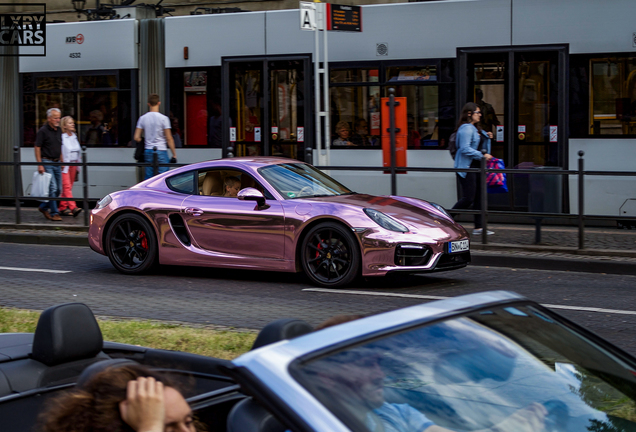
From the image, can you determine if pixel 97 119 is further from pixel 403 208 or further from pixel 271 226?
pixel 403 208

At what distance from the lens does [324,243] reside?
841 centimetres

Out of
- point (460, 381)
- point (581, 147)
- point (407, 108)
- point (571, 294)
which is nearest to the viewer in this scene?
point (460, 381)

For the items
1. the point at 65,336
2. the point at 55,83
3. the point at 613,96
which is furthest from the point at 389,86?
the point at 65,336

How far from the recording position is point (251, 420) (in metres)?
2.08

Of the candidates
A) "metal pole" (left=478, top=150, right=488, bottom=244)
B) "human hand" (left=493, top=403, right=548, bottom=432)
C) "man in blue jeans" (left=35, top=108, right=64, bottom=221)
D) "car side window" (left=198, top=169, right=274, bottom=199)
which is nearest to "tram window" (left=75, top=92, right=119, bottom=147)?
"man in blue jeans" (left=35, top=108, right=64, bottom=221)

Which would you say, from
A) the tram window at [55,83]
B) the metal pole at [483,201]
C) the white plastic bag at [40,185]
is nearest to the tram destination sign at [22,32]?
the tram window at [55,83]

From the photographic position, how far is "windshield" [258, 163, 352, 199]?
8.76 m

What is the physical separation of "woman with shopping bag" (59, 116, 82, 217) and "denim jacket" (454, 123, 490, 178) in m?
6.04

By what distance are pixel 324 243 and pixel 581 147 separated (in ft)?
19.1

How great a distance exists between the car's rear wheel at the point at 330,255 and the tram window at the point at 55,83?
936 centimetres

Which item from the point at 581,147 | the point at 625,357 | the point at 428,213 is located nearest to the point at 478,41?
the point at 581,147

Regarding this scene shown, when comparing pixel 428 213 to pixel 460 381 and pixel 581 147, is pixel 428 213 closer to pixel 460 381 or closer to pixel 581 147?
pixel 581 147

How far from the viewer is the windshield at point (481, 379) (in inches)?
73.3

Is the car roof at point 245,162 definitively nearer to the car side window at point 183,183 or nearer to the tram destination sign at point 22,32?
the car side window at point 183,183
